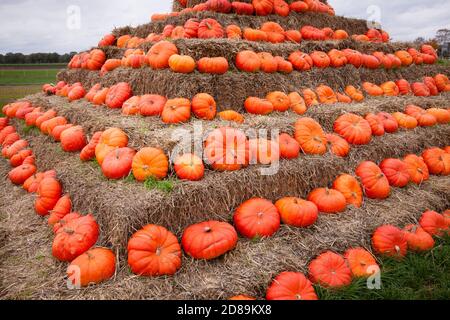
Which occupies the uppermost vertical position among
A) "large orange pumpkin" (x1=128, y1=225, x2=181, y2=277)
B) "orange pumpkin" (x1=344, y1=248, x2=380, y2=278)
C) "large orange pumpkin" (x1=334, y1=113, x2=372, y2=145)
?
"large orange pumpkin" (x1=334, y1=113, x2=372, y2=145)

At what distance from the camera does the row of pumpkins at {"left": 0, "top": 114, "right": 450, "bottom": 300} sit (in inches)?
125

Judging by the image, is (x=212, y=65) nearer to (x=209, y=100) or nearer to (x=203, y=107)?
(x=209, y=100)

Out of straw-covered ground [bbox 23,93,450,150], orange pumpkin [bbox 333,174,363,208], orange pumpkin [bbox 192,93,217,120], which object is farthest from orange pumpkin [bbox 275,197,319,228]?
orange pumpkin [bbox 192,93,217,120]

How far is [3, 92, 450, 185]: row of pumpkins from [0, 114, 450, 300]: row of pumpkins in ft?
1.68

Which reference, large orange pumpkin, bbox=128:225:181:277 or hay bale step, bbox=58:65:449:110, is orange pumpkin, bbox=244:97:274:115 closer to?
hay bale step, bbox=58:65:449:110

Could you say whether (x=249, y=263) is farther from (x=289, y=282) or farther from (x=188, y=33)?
(x=188, y=33)

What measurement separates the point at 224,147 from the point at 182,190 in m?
0.76

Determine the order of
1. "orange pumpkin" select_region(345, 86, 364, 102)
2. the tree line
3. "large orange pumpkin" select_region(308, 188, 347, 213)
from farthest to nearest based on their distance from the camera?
the tree line
"orange pumpkin" select_region(345, 86, 364, 102)
"large orange pumpkin" select_region(308, 188, 347, 213)

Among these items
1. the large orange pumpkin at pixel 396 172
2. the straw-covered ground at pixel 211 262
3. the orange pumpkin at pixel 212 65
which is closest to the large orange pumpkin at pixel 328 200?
the straw-covered ground at pixel 211 262

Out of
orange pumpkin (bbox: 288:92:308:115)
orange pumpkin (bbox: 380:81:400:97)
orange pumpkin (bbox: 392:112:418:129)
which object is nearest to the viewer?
orange pumpkin (bbox: 288:92:308:115)

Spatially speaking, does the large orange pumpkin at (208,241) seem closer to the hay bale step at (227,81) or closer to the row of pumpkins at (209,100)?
the row of pumpkins at (209,100)

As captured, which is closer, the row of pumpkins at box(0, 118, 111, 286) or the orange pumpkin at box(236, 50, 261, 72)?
the row of pumpkins at box(0, 118, 111, 286)

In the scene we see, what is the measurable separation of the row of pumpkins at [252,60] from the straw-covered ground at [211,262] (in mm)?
2286

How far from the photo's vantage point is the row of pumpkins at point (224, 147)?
3842mm
